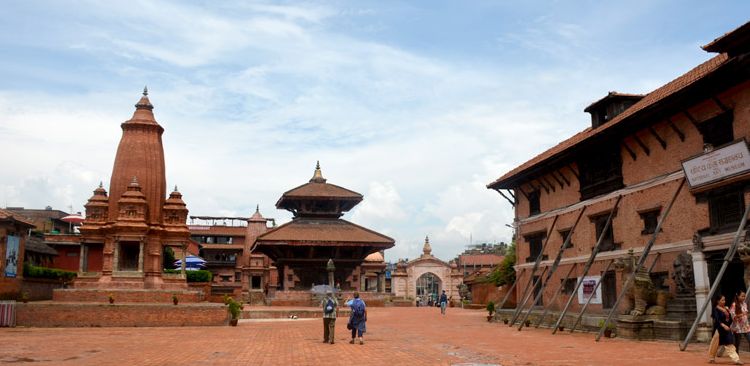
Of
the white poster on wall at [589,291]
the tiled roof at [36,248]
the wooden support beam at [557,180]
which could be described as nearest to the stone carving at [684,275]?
the white poster on wall at [589,291]

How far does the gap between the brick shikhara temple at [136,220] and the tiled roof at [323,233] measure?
410 inches

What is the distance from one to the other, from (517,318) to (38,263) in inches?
1413

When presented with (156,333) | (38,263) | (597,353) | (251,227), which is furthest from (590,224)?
(251,227)

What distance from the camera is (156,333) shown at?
22469mm

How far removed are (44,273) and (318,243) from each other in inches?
697

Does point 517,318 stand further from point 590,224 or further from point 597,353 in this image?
point 597,353

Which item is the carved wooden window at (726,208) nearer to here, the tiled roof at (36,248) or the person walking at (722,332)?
the person walking at (722,332)

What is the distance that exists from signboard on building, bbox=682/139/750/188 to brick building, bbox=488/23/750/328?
3 cm

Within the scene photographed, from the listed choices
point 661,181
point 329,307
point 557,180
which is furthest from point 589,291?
point 329,307

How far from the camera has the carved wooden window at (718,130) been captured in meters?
18.0

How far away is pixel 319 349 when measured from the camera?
1653 centimetres

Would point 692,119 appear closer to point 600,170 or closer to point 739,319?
point 600,170

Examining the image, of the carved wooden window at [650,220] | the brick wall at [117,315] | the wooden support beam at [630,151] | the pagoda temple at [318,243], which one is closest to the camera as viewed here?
the carved wooden window at [650,220]

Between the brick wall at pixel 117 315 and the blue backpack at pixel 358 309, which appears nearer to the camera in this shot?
the blue backpack at pixel 358 309
